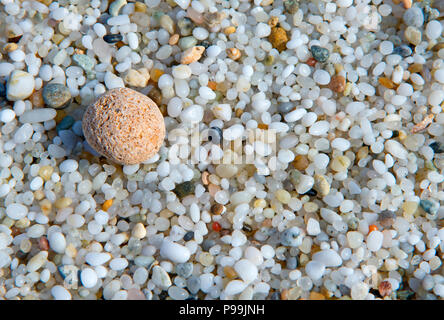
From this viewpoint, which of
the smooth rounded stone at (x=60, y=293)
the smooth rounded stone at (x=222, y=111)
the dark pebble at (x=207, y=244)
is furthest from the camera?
the smooth rounded stone at (x=222, y=111)

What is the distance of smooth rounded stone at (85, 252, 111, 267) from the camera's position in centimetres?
Result: 156

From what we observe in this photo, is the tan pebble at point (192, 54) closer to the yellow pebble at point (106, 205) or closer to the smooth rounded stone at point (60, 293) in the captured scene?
the yellow pebble at point (106, 205)

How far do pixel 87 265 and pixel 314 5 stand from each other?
57.1 inches

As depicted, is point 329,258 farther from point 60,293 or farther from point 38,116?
point 38,116

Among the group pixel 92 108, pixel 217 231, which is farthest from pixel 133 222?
pixel 92 108

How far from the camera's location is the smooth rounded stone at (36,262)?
155cm

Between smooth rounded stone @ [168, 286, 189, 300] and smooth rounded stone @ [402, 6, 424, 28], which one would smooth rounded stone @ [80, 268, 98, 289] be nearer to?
smooth rounded stone @ [168, 286, 189, 300]

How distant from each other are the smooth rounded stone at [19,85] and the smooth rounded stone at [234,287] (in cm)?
111

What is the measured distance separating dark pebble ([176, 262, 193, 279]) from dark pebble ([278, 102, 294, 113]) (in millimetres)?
722

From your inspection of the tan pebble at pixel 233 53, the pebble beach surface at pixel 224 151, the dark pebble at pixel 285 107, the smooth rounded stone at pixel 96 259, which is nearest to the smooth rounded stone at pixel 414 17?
the pebble beach surface at pixel 224 151
